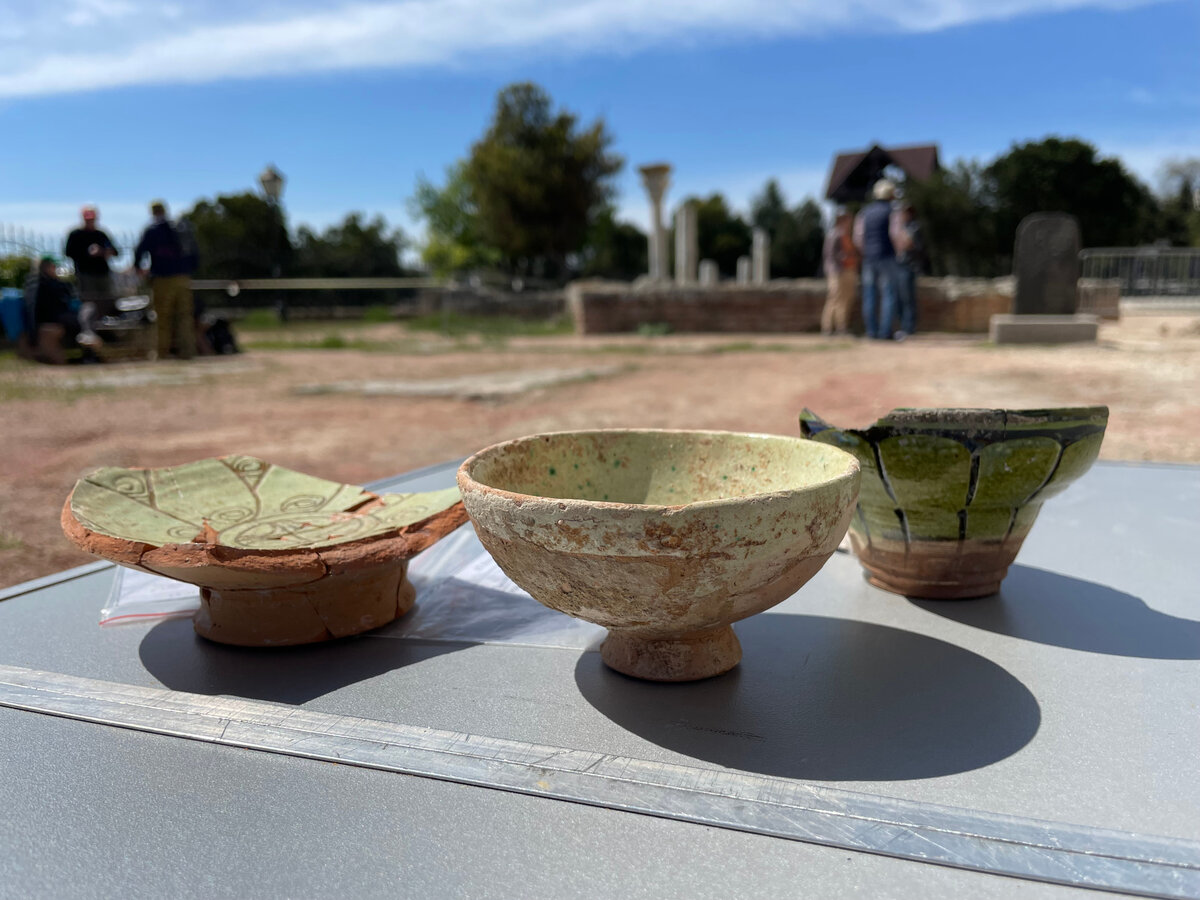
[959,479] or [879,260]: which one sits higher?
[879,260]

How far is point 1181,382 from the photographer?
21.7 ft

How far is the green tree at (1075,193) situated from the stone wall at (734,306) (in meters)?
24.4

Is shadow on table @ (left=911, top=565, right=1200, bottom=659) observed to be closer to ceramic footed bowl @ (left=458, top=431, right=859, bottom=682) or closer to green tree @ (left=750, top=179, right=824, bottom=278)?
ceramic footed bowl @ (left=458, top=431, right=859, bottom=682)

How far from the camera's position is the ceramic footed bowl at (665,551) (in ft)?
3.74

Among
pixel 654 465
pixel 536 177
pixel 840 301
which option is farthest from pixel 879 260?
pixel 536 177

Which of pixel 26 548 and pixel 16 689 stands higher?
pixel 16 689

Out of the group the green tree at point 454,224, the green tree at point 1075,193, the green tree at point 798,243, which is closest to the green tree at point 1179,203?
the green tree at point 1075,193

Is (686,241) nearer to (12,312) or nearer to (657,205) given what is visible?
(657,205)

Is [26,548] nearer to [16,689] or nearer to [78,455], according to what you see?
[78,455]

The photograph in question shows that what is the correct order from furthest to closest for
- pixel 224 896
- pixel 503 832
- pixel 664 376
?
1. pixel 664 376
2. pixel 503 832
3. pixel 224 896

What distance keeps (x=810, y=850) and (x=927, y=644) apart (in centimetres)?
69

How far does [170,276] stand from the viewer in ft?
29.9

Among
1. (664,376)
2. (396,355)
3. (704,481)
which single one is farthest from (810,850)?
(396,355)

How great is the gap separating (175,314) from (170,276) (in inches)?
28.8
